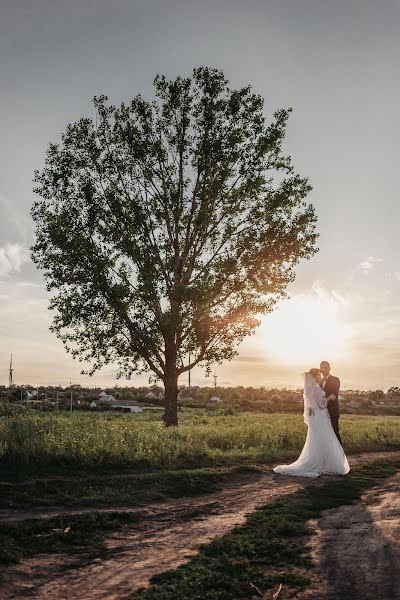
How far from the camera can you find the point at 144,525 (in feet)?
33.1

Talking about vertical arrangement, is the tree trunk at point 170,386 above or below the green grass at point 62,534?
above

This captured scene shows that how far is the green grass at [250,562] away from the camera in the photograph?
6.47 meters

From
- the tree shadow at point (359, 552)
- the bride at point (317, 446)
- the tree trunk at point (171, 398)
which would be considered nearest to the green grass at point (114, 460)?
the bride at point (317, 446)

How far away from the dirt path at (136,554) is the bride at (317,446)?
10.7 ft

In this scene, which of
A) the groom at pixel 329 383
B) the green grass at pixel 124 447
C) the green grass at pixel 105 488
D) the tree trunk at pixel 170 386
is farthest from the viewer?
the tree trunk at pixel 170 386

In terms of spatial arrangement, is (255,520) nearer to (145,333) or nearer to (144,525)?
(144,525)

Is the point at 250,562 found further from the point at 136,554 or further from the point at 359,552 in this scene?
the point at 136,554

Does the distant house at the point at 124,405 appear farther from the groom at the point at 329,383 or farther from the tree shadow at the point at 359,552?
the tree shadow at the point at 359,552

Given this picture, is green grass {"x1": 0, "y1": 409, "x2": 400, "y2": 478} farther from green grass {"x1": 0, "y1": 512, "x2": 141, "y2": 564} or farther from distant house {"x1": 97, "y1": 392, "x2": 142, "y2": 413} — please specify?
distant house {"x1": 97, "y1": 392, "x2": 142, "y2": 413}

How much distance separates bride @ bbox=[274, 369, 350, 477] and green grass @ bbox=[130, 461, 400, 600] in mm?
5060

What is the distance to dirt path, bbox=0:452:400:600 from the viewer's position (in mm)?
6648

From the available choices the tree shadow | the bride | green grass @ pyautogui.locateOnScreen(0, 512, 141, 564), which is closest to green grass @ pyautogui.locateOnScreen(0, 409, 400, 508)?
green grass @ pyautogui.locateOnScreen(0, 512, 141, 564)

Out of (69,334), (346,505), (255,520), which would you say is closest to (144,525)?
(255,520)

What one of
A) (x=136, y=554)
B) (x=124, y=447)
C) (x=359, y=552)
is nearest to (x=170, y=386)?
(x=124, y=447)
